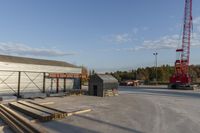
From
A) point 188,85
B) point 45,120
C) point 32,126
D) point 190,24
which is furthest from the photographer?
point 190,24

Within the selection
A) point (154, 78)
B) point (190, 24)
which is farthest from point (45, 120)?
point (154, 78)

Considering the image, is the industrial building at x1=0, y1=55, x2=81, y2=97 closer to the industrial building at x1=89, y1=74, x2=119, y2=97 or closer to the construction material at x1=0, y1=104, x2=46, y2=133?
the industrial building at x1=89, y1=74, x2=119, y2=97

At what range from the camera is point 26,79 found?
26.8 meters

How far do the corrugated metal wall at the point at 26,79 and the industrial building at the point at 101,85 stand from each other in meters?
4.72

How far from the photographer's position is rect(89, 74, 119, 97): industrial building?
27.9 m

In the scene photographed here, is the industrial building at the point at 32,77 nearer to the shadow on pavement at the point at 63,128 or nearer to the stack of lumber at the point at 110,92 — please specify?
the stack of lumber at the point at 110,92

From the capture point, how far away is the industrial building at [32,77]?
81.8ft

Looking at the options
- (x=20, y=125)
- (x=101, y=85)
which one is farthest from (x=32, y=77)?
(x=20, y=125)

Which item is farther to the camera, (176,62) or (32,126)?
(176,62)

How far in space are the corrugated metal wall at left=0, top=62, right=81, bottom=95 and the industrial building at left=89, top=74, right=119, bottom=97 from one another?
15.5 ft

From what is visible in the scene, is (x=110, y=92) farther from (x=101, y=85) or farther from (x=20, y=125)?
(x=20, y=125)

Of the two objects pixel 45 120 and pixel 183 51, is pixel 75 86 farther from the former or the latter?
pixel 183 51

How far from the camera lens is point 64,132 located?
973cm

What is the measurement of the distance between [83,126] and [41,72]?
755 inches
